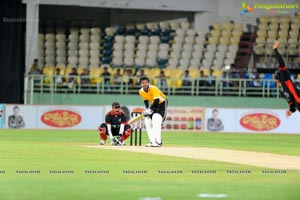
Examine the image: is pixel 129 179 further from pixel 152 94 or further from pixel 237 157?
pixel 152 94

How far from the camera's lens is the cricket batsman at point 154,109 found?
24.3m

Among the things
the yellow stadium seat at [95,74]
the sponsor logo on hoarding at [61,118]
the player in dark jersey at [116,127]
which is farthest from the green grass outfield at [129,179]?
the yellow stadium seat at [95,74]

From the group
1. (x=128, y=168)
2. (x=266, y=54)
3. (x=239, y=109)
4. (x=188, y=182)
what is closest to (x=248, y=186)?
(x=188, y=182)

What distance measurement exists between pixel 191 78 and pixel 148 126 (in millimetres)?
17603

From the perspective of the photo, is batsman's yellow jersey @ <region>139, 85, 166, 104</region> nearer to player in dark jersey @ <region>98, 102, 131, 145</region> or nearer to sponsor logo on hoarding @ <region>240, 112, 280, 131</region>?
player in dark jersey @ <region>98, 102, 131, 145</region>

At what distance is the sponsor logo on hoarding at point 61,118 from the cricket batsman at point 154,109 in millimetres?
15936

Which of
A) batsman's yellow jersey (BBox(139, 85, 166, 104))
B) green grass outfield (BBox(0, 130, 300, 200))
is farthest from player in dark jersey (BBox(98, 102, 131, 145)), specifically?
green grass outfield (BBox(0, 130, 300, 200))

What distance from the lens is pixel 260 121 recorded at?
40844 millimetres

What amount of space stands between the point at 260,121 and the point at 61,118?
933 centimetres

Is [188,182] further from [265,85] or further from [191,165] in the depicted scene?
[265,85]

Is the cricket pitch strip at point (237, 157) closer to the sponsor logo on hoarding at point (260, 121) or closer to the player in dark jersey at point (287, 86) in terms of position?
the player in dark jersey at point (287, 86)

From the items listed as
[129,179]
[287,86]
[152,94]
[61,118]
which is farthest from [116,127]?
[61,118]

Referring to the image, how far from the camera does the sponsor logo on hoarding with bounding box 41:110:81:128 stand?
4025 centimetres

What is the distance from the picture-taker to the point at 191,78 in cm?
4209
